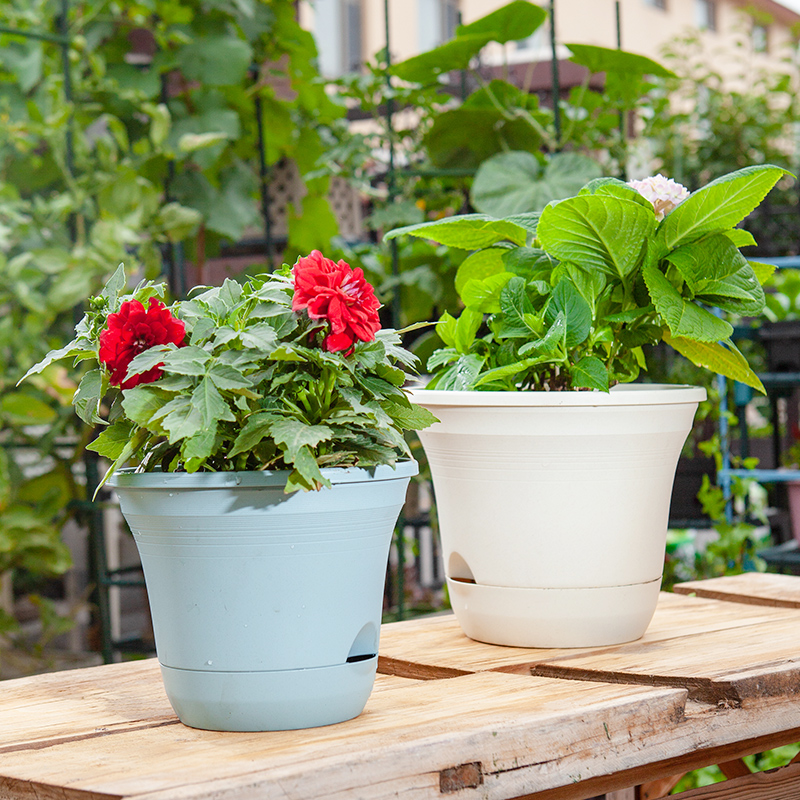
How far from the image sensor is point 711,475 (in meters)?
2.30

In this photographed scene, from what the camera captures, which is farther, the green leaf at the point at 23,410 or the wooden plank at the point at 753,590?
the green leaf at the point at 23,410

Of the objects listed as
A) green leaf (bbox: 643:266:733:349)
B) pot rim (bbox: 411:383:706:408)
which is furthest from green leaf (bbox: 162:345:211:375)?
green leaf (bbox: 643:266:733:349)

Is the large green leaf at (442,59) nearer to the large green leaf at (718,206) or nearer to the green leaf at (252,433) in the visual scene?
the large green leaf at (718,206)

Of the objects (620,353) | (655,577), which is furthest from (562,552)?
(620,353)

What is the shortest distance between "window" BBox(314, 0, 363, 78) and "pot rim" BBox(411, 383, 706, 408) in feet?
23.1

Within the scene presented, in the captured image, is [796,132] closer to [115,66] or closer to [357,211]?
[357,211]

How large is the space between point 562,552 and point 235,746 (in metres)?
0.35

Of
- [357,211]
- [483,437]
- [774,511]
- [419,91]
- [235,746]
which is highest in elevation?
[419,91]

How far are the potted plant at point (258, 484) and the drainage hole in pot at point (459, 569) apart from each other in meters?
0.24

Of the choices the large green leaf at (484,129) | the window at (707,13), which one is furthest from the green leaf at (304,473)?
the window at (707,13)

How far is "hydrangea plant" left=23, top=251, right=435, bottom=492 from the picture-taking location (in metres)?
0.61

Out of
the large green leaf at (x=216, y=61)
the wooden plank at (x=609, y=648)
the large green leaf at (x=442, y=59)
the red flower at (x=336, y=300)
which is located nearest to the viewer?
the red flower at (x=336, y=300)

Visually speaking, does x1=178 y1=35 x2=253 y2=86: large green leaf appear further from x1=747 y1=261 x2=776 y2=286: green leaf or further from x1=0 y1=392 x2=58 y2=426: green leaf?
x1=747 y1=261 x2=776 y2=286: green leaf

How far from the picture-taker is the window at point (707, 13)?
13453 mm
